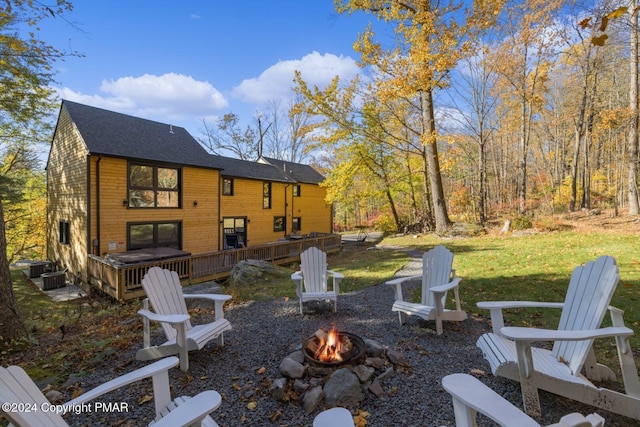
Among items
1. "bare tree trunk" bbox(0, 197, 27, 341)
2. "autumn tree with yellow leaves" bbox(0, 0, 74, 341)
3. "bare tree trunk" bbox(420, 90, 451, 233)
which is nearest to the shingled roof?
"autumn tree with yellow leaves" bbox(0, 0, 74, 341)

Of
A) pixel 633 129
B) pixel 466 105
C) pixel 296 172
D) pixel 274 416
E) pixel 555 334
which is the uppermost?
pixel 466 105

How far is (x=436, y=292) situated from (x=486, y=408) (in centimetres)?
225

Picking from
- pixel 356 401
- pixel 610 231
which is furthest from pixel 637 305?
pixel 610 231

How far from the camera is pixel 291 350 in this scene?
133 inches

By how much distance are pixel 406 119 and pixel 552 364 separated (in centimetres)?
1837

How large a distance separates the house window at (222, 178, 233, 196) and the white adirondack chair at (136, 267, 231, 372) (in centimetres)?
1027

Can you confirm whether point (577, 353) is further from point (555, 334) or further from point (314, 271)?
point (314, 271)

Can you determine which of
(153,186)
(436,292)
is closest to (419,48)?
(436,292)

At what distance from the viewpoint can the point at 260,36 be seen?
40.6 feet

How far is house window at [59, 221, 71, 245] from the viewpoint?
1076cm

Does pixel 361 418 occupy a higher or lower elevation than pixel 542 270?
lower

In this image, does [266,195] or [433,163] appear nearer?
[433,163]

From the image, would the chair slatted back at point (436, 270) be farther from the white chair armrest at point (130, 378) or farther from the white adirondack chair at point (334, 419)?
the white chair armrest at point (130, 378)

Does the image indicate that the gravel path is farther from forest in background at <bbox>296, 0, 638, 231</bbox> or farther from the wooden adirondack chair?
forest in background at <bbox>296, 0, 638, 231</bbox>
